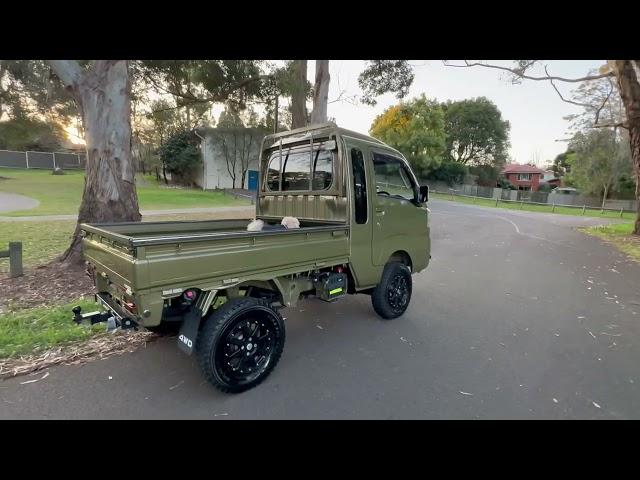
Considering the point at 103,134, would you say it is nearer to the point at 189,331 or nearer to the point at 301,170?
the point at 301,170

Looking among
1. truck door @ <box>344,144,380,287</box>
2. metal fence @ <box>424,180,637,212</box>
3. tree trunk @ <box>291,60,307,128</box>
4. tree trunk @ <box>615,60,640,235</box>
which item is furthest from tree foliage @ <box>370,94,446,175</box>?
truck door @ <box>344,144,380,287</box>

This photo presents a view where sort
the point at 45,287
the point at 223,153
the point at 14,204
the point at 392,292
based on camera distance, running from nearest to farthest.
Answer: the point at 392,292, the point at 45,287, the point at 14,204, the point at 223,153

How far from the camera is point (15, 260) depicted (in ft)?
18.3

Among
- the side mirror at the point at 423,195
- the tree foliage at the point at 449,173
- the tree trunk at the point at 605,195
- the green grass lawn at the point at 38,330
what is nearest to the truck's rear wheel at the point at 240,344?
the green grass lawn at the point at 38,330

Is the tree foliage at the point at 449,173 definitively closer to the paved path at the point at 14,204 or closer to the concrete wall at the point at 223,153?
the concrete wall at the point at 223,153

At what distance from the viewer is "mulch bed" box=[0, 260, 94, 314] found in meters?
4.76

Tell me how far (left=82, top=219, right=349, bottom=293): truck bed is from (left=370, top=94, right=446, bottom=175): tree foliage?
3411cm

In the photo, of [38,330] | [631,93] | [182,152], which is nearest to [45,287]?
[38,330]

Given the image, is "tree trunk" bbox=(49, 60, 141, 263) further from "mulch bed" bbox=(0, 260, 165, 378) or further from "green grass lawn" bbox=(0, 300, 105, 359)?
"green grass lawn" bbox=(0, 300, 105, 359)

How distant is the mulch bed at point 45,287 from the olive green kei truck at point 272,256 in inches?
75.8

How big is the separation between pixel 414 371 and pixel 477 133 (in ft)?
176

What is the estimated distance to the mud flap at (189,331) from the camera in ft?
8.89

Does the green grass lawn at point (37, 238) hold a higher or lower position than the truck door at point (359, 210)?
lower

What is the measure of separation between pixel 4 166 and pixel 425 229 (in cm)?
4614
